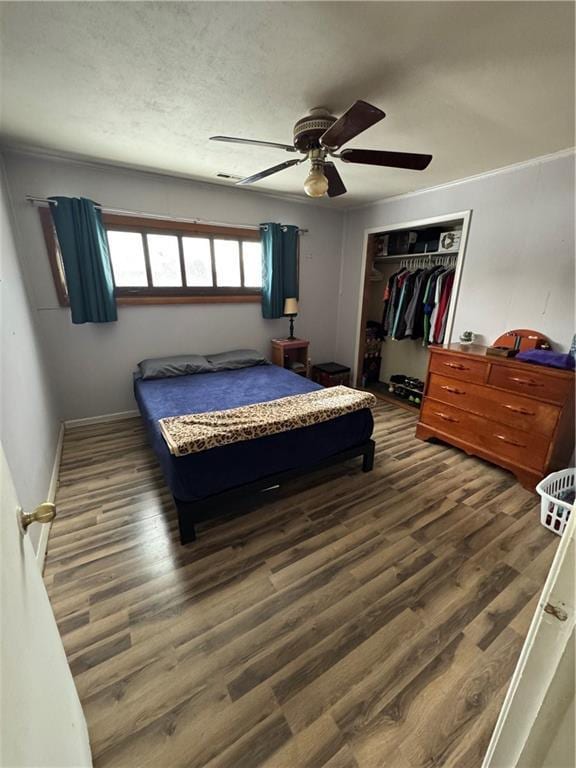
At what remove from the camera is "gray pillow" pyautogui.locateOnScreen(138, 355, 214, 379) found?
10.1 feet

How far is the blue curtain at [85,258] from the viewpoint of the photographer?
271cm

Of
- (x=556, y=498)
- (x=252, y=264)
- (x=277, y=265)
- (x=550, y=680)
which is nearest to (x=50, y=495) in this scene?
(x=550, y=680)

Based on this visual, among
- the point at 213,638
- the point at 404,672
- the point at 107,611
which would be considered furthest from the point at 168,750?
the point at 404,672

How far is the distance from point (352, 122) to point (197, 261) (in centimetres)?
250

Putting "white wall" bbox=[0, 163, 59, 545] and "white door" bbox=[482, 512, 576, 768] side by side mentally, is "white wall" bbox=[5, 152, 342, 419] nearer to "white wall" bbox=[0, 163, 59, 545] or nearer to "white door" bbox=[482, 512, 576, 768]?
"white wall" bbox=[0, 163, 59, 545]

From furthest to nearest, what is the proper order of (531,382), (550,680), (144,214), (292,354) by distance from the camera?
(292,354) < (144,214) < (531,382) < (550,680)

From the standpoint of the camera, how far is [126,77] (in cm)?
157

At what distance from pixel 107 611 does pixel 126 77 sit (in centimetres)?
263

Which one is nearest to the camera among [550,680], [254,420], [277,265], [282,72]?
[550,680]

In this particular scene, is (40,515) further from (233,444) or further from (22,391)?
(22,391)

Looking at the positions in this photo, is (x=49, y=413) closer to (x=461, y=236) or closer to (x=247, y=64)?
(x=247, y=64)

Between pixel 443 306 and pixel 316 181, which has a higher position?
pixel 316 181

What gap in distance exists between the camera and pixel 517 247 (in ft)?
8.66

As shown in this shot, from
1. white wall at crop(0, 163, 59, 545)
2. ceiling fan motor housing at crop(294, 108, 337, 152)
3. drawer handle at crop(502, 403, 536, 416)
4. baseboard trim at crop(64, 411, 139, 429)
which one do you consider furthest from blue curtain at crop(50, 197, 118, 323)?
drawer handle at crop(502, 403, 536, 416)
